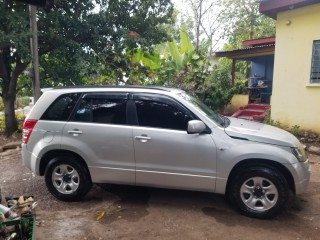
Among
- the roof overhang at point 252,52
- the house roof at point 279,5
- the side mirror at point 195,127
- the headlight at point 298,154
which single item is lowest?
the headlight at point 298,154

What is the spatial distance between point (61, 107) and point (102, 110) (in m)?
0.69

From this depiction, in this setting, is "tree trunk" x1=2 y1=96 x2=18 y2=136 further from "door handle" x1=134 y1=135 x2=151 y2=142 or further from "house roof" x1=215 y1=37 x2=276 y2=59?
"house roof" x1=215 y1=37 x2=276 y2=59

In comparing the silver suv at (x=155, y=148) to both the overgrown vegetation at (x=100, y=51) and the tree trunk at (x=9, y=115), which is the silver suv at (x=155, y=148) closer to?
the overgrown vegetation at (x=100, y=51)

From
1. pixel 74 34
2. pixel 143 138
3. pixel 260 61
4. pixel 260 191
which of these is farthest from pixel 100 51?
pixel 260 61

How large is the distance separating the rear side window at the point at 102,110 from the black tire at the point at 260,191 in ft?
6.23

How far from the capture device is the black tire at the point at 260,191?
4.02m

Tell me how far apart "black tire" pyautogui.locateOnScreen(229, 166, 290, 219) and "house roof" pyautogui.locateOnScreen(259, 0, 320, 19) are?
648 centimetres

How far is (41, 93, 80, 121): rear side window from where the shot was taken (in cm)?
468

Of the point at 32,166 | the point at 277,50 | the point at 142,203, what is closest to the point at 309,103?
the point at 277,50

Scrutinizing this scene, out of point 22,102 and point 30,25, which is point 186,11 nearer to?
point 22,102

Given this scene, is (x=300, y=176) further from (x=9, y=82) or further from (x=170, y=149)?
(x=9, y=82)

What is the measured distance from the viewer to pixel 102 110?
4609 mm

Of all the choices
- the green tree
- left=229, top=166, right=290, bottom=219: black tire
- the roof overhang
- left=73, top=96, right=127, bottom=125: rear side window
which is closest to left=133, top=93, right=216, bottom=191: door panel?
left=73, top=96, right=127, bottom=125: rear side window

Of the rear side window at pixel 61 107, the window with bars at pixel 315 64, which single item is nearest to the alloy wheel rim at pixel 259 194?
the rear side window at pixel 61 107
